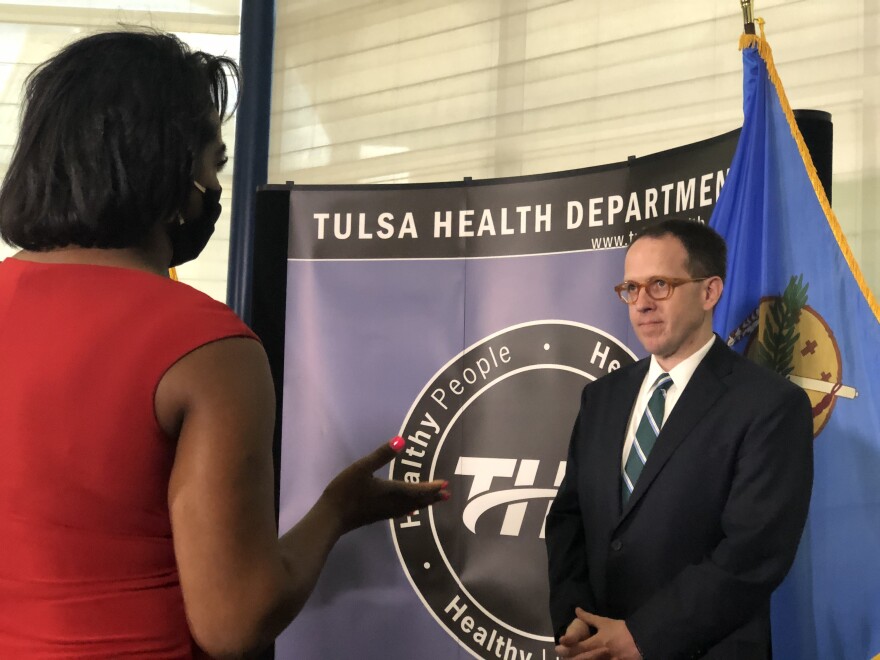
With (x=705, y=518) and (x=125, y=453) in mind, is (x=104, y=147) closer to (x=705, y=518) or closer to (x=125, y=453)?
(x=125, y=453)

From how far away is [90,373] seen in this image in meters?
0.89

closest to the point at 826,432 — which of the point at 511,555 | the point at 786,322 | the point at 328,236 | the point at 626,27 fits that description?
the point at 786,322

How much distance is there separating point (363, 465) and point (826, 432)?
4.24ft

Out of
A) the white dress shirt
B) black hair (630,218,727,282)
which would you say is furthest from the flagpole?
the white dress shirt

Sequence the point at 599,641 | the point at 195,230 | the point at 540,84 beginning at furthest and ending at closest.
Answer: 1. the point at 540,84
2. the point at 599,641
3. the point at 195,230

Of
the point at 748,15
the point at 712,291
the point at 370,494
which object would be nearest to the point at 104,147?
the point at 370,494

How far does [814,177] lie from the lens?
2.11 meters

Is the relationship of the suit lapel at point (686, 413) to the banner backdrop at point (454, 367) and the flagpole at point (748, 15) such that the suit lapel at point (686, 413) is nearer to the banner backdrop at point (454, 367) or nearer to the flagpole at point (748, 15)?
the banner backdrop at point (454, 367)

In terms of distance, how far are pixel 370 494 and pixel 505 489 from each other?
1607 millimetres

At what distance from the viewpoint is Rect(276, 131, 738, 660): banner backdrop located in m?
2.57

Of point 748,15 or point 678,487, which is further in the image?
point 748,15

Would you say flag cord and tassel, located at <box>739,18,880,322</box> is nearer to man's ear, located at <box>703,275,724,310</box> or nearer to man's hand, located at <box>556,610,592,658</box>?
man's ear, located at <box>703,275,724,310</box>

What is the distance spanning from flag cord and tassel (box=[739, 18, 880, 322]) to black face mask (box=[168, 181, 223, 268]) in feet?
4.72

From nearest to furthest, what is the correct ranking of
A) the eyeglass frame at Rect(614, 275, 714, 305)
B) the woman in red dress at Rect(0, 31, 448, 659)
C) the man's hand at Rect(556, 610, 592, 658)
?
1. the woman in red dress at Rect(0, 31, 448, 659)
2. the man's hand at Rect(556, 610, 592, 658)
3. the eyeglass frame at Rect(614, 275, 714, 305)
